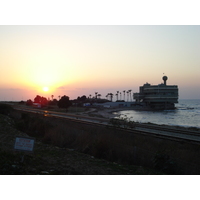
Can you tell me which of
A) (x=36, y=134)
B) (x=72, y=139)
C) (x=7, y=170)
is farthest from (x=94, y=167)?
(x=36, y=134)

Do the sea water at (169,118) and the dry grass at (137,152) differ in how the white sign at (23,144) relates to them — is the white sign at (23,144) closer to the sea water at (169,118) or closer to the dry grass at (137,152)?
the dry grass at (137,152)

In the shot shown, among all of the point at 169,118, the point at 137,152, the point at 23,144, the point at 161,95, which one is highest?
the point at 161,95

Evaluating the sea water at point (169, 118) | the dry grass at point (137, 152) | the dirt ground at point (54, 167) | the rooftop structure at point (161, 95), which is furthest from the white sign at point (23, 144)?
the rooftop structure at point (161, 95)

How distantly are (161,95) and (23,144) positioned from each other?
433ft

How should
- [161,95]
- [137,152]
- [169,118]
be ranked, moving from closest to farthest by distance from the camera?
[137,152] → [169,118] → [161,95]

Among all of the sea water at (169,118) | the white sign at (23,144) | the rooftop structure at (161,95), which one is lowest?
the sea water at (169,118)

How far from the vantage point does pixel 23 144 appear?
829 centimetres

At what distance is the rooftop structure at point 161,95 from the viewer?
134 metres

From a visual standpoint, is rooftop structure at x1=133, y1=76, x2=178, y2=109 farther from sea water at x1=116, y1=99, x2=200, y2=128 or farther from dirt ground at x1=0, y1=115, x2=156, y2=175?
dirt ground at x1=0, y1=115, x2=156, y2=175

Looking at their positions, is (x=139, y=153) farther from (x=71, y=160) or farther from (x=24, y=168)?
(x=24, y=168)

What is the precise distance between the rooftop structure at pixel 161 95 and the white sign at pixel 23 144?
5145 inches

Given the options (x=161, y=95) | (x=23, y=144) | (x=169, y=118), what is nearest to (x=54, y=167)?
(x=23, y=144)

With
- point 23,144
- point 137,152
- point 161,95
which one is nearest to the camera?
point 23,144

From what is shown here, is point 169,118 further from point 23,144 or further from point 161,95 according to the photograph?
point 23,144
